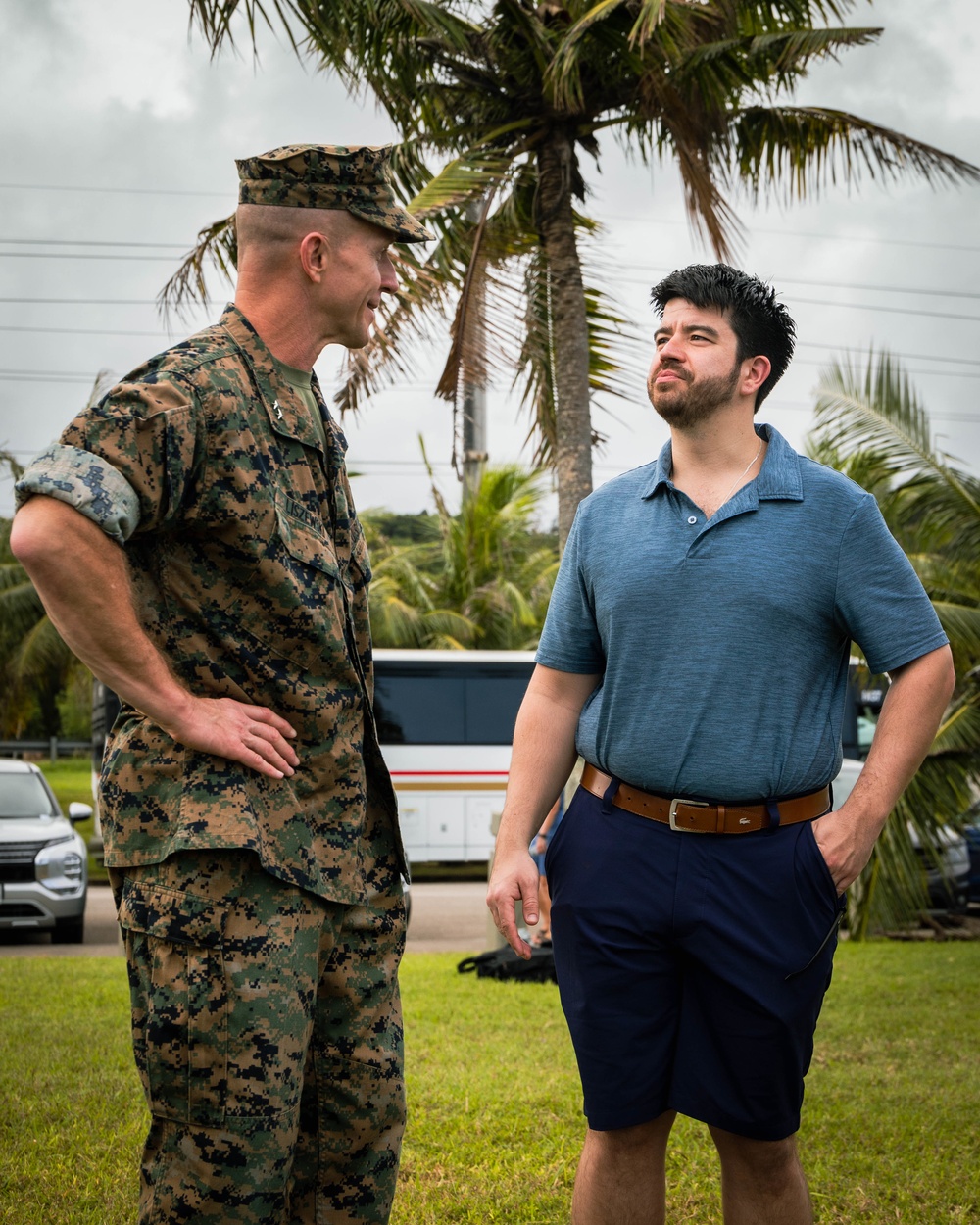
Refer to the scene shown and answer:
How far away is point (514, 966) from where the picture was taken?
8.99m

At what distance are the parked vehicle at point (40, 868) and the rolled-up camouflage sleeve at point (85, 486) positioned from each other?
935 cm

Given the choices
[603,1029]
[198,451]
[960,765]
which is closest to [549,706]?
[603,1029]

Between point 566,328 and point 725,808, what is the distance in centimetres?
711

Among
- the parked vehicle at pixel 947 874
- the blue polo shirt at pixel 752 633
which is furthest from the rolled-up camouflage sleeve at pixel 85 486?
the parked vehicle at pixel 947 874

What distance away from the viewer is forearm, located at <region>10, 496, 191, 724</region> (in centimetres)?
207

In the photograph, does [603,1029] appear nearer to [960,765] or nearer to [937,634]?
[937,634]

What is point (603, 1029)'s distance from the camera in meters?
2.75

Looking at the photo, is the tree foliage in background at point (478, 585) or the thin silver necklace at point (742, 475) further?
the tree foliage in background at point (478, 585)

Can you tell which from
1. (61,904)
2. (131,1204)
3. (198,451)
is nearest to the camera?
(198,451)

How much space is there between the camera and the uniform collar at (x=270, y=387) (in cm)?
245

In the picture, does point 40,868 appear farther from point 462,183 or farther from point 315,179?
point 315,179

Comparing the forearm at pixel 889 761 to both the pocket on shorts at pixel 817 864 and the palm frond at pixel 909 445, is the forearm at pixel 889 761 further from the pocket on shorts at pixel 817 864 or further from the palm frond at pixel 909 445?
the palm frond at pixel 909 445

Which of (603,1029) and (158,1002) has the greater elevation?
(158,1002)

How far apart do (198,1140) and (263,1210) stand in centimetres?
19
